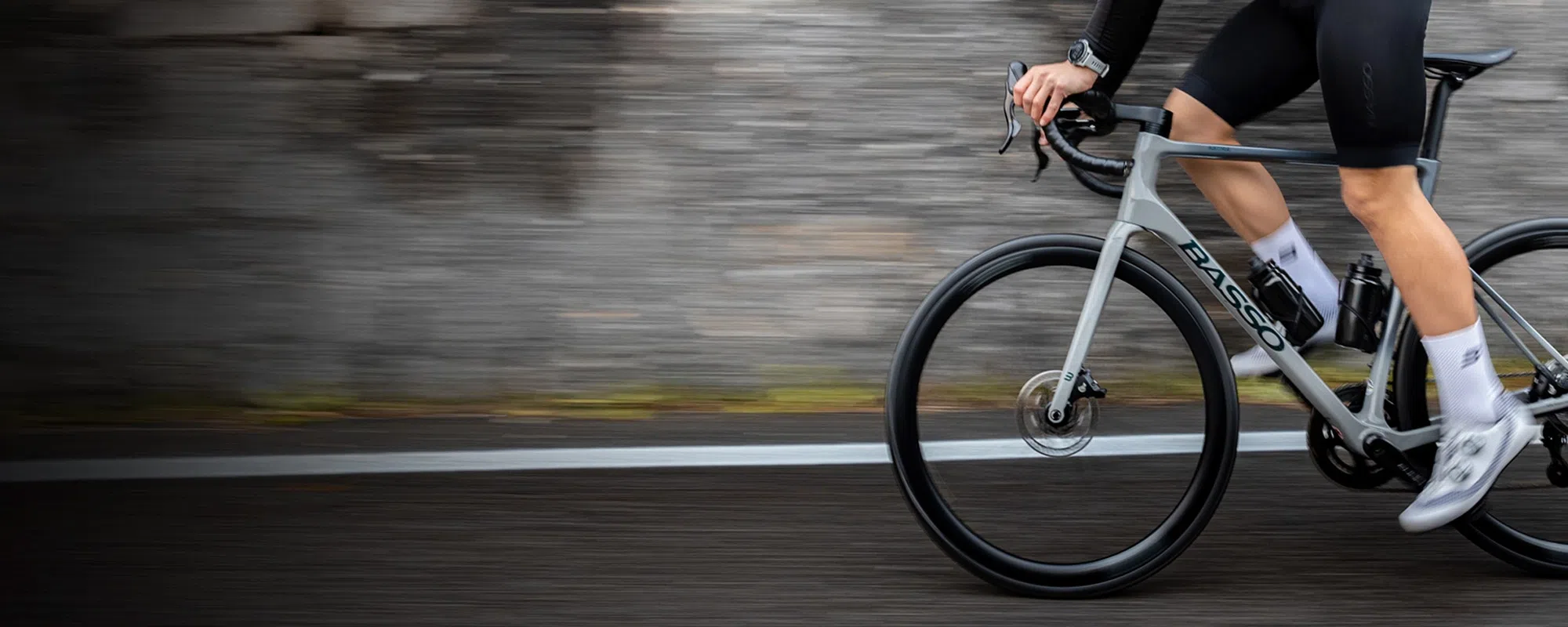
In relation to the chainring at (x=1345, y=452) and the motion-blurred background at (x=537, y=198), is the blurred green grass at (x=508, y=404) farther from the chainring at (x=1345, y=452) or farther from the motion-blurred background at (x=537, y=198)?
the chainring at (x=1345, y=452)

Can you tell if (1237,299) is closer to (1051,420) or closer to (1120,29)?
(1051,420)

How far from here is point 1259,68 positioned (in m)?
3.08

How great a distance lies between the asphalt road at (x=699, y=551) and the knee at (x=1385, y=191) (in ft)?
2.18

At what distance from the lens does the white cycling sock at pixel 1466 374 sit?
9.74 ft

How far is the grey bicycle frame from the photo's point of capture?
294 centimetres

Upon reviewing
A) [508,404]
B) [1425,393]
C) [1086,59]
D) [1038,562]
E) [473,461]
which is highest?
[1086,59]

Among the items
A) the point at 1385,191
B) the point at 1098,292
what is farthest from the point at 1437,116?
the point at 1098,292

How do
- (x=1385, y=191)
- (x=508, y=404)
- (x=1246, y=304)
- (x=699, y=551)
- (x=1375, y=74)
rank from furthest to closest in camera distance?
(x=508, y=404) → (x=699, y=551) → (x=1246, y=304) → (x=1385, y=191) → (x=1375, y=74)

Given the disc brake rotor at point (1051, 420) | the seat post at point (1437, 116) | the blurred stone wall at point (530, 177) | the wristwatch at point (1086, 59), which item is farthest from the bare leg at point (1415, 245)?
the blurred stone wall at point (530, 177)

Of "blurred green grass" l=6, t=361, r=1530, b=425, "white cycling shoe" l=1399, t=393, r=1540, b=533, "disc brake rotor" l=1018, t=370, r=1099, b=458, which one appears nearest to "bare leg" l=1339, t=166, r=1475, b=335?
"white cycling shoe" l=1399, t=393, r=1540, b=533

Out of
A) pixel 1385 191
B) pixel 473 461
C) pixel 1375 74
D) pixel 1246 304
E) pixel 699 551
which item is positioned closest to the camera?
pixel 1375 74

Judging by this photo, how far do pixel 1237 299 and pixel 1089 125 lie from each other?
0.50 meters

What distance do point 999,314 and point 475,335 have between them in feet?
8.31

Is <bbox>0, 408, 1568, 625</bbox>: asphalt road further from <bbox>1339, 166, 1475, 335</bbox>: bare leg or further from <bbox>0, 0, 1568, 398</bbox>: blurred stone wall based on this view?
<bbox>0, 0, 1568, 398</bbox>: blurred stone wall
